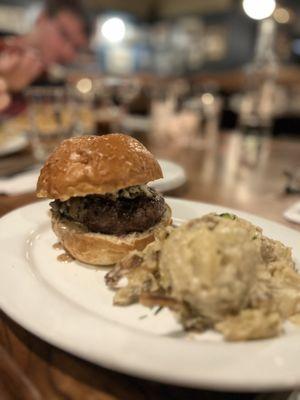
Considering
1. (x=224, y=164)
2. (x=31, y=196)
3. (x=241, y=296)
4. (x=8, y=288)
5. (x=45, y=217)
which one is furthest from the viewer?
(x=224, y=164)

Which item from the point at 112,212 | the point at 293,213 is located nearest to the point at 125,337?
the point at 112,212

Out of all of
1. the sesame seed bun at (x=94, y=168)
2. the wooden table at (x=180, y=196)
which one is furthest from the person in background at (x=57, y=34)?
the sesame seed bun at (x=94, y=168)

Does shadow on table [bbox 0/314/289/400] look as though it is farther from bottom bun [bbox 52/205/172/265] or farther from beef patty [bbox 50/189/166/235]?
beef patty [bbox 50/189/166/235]

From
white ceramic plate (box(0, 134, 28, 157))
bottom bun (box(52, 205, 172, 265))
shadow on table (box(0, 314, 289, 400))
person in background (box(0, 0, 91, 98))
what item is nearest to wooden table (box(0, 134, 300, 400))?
shadow on table (box(0, 314, 289, 400))

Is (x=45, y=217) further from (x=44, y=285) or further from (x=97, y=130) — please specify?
(x=97, y=130)

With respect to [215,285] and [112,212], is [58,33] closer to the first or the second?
[112,212]

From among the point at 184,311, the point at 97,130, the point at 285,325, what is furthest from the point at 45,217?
the point at 97,130
